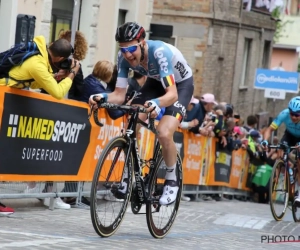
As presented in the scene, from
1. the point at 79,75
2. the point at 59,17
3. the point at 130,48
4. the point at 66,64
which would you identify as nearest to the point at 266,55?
the point at 59,17

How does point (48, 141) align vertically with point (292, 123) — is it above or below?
below

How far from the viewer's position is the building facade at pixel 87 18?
1945 centimetres

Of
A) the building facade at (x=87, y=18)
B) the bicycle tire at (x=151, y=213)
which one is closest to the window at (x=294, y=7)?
the building facade at (x=87, y=18)

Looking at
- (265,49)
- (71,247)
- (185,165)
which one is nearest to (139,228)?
(71,247)

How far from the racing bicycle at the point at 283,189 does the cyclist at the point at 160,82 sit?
15.8 ft

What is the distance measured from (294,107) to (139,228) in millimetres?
4267

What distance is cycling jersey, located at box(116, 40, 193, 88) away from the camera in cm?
952

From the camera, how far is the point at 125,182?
955 cm

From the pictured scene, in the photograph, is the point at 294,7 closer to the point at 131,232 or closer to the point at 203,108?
the point at 203,108

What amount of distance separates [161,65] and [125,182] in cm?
110

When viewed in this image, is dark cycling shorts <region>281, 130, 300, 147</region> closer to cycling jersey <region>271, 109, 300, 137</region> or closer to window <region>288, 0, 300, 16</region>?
cycling jersey <region>271, 109, 300, 137</region>

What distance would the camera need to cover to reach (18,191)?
11547 mm

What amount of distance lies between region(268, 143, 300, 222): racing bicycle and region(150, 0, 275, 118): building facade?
18.9 m

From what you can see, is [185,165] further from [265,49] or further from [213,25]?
[265,49]
